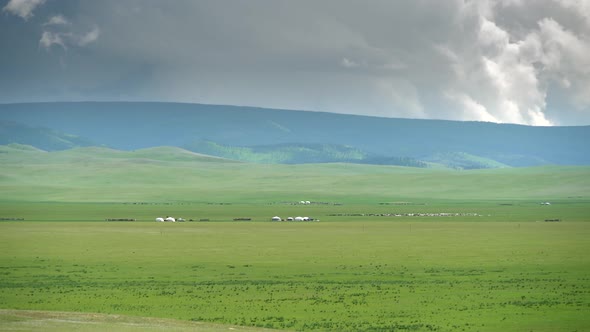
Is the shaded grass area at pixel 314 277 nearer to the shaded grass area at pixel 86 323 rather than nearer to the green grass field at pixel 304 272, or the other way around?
the green grass field at pixel 304 272

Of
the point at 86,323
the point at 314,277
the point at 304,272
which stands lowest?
the point at 86,323

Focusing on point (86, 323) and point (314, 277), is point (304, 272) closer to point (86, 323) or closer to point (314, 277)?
point (314, 277)

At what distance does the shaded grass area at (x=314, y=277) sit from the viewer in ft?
116

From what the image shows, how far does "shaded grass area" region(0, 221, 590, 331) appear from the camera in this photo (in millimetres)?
35312

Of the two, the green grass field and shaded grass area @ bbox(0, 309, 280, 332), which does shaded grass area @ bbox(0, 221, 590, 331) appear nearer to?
the green grass field

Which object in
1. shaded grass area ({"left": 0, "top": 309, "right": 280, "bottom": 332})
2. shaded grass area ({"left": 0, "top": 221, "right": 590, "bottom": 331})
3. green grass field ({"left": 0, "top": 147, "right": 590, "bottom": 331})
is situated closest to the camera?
shaded grass area ({"left": 0, "top": 309, "right": 280, "bottom": 332})

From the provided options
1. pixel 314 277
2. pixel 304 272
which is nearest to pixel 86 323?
pixel 314 277

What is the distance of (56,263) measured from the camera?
52.2 meters

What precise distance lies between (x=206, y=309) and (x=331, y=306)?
4.76 meters

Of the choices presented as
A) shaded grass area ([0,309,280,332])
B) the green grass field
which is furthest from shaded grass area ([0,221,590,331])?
shaded grass area ([0,309,280,332])

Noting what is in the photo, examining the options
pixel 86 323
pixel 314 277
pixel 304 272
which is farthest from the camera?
pixel 304 272

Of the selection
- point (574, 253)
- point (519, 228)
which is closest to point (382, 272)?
point (574, 253)

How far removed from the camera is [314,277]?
46.2 metres

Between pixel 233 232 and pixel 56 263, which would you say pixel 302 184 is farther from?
pixel 56 263
